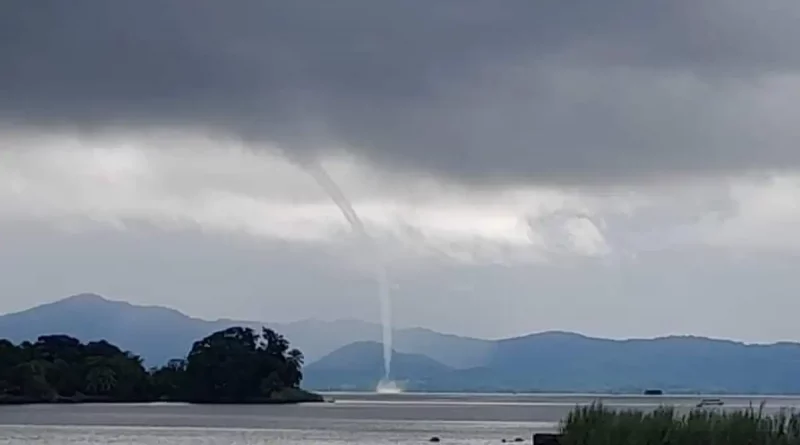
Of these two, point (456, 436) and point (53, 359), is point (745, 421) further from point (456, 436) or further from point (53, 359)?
point (53, 359)

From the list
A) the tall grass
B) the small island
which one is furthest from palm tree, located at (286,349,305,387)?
the tall grass

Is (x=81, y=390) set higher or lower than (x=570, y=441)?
higher

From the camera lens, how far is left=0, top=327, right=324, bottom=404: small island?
184 meters

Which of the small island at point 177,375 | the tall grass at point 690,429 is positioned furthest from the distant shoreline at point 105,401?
the tall grass at point 690,429

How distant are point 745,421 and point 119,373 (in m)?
165

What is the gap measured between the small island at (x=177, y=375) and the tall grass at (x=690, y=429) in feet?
487

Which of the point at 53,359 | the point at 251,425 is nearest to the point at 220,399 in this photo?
the point at 53,359

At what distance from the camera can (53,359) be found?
195m

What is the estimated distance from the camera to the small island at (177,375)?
604 ft

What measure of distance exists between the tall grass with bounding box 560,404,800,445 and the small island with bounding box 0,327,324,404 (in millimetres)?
148413

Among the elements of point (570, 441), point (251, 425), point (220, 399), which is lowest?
point (570, 441)

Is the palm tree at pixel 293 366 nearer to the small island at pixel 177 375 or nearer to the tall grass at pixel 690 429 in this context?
the small island at pixel 177 375

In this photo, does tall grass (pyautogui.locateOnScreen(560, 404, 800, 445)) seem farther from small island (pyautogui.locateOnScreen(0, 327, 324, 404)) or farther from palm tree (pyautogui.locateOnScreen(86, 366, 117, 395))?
palm tree (pyautogui.locateOnScreen(86, 366, 117, 395))

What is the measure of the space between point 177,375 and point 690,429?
165m
